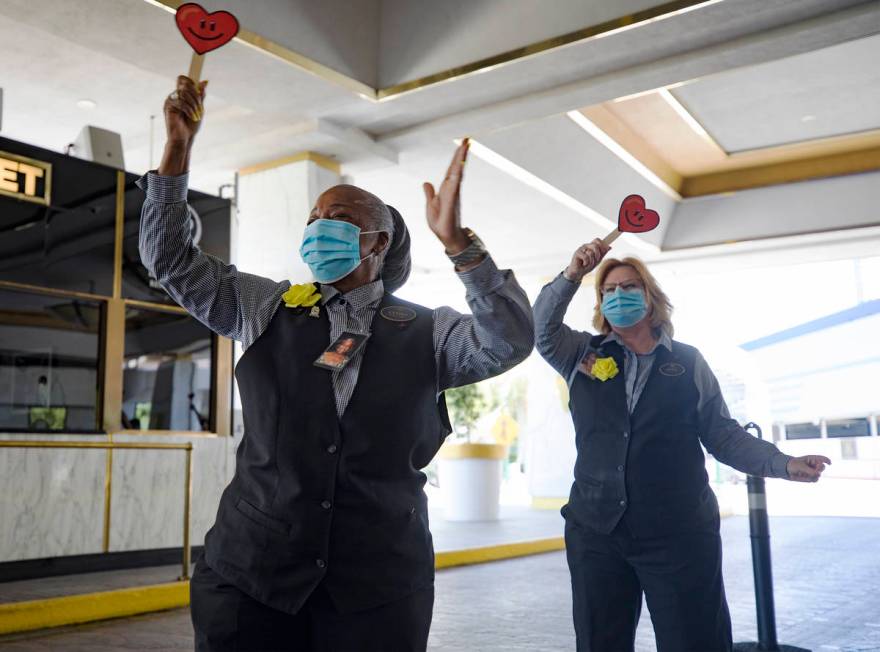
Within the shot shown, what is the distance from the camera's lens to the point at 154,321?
7160mm

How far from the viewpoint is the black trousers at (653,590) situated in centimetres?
232

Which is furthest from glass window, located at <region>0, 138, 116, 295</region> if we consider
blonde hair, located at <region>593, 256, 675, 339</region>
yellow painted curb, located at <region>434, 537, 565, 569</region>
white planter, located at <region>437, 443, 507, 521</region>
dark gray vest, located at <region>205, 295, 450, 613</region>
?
white planter, located at <region>437, 443, 507, 521</region>

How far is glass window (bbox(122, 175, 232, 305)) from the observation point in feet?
22.7

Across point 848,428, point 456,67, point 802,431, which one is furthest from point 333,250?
point 802,431

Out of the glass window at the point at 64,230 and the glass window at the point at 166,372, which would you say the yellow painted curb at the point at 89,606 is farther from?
the glass window at the point at 64,230

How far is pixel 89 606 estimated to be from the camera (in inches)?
190

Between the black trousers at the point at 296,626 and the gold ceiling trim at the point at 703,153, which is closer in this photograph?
the black trousers at the point at 296,626

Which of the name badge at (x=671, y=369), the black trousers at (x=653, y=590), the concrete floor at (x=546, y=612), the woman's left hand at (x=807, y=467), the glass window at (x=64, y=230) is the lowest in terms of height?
the concrete floor at (x=546, y=612)

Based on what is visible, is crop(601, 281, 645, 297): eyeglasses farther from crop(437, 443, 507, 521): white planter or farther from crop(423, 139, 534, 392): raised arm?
crop(437, 443, 507, 521): white planter

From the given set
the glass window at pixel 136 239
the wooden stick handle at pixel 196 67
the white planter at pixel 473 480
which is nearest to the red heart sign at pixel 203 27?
the wooden stick handle at pixel 196 67

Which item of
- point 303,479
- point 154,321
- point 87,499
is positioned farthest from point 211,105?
point 303,479

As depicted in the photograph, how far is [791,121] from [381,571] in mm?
9522

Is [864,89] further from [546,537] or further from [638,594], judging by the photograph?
[638,594]

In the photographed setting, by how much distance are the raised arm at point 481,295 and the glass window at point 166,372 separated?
5885 mm
